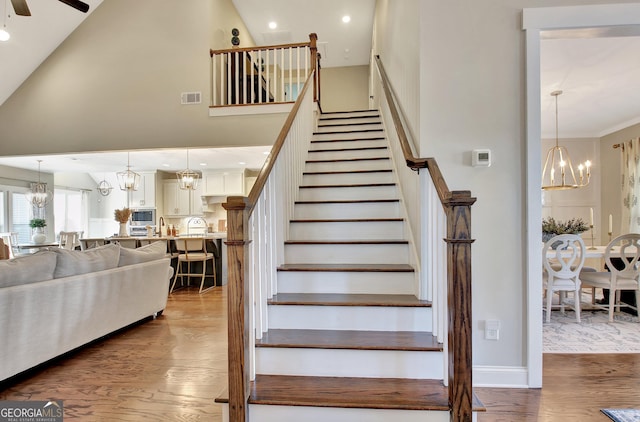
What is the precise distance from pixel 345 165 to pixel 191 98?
323 centimetres

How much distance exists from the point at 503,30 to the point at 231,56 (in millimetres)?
4558

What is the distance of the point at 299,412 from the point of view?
163cm

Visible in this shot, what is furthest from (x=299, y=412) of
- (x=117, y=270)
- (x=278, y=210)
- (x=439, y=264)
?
(x=117, y=270)

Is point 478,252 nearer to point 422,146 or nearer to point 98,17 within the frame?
point 422,146

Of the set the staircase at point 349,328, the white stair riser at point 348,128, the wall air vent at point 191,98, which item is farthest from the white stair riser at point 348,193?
the wall air vent at point 191,98

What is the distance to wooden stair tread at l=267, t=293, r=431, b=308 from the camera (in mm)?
2072

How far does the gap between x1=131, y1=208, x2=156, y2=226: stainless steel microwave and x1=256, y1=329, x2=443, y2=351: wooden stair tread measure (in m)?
7.61

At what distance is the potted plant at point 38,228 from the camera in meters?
7.11

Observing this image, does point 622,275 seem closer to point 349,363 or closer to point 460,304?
point 460,304

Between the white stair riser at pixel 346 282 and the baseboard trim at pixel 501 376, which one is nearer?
the baseboard trim at pixel 501 376

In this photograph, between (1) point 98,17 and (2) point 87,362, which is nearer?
(2) point 87,362

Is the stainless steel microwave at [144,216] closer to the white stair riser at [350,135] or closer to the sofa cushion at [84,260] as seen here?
the sofa cushion at [84,260]

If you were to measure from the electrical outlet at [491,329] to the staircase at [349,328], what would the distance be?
0.50 metres

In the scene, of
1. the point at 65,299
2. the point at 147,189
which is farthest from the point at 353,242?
the point at 147,189
